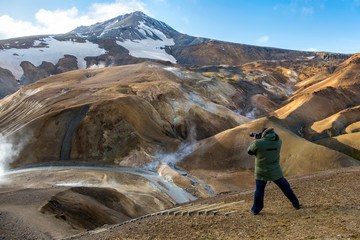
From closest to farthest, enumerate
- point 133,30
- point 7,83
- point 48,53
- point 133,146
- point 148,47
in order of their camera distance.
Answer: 1. point 133,146
2. point 7,83
3. point 48,53
4. point 148,47
5. point 133,30

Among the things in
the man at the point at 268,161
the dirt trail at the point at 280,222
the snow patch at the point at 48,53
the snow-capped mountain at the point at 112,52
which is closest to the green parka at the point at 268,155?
the man at the point at 268,161

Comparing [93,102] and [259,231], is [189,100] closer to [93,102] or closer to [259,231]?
[93,102]

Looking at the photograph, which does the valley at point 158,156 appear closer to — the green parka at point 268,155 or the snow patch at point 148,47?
the green parka at point 268,155

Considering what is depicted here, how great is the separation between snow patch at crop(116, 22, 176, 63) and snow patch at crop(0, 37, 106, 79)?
46.2 feet

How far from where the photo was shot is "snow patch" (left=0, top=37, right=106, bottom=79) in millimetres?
75938

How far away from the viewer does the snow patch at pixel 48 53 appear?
75938 millimetres

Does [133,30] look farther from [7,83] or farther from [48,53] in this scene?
[7,83]

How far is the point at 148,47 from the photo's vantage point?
123062 mm

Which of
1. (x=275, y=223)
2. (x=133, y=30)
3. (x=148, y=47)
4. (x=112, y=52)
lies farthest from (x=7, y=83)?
(x=133, y=30)

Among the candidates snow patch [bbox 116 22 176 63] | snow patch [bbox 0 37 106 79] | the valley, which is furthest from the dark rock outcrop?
snow patch [bbox 116 22 176 63]

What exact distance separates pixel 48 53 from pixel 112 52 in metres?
21.1

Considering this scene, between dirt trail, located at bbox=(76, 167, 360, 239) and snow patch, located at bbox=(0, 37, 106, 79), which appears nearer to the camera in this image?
dirt trail, located at bbox=(76, 167, 360, 239)

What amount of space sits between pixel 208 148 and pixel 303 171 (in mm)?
8749

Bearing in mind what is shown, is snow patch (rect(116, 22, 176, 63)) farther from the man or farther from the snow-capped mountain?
the man
